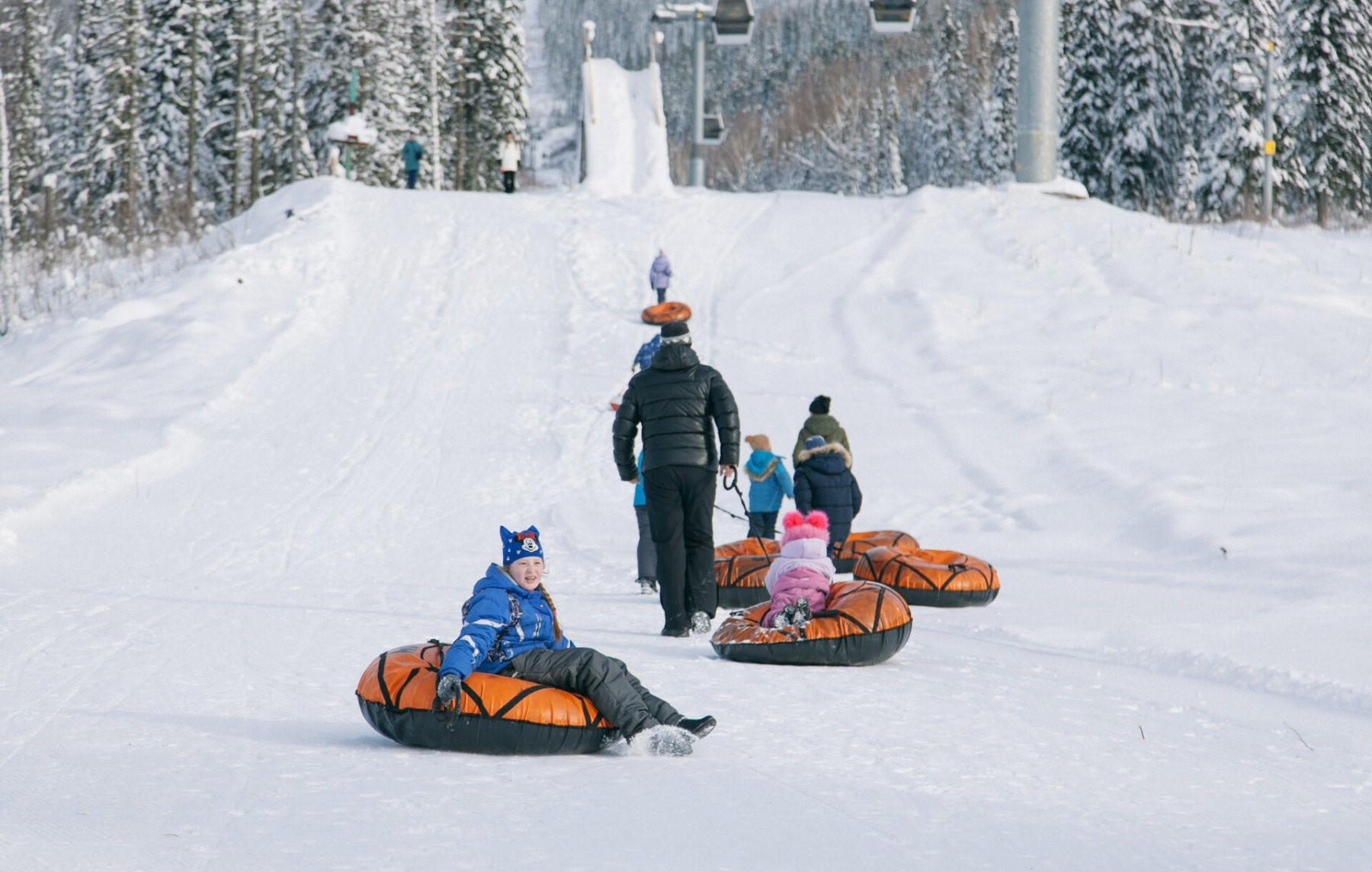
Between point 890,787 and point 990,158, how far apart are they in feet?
200

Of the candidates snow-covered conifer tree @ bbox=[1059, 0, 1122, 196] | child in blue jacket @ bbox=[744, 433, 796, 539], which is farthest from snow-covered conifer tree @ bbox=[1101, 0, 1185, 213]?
child in blue jacket @ bbox=[744, 433, 796, 539]

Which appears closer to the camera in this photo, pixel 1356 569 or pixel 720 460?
pixel 720 460

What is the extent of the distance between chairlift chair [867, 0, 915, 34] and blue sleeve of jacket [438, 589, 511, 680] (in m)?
19.5

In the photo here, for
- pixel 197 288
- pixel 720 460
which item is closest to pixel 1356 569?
pixel 720 460

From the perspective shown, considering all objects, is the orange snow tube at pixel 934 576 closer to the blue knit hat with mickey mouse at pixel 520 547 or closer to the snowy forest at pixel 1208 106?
the blue knit hat with mickey mouse at pixel 520 547

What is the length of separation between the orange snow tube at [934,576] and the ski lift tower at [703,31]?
19442 millimetres

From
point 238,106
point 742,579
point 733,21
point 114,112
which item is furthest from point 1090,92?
point 742,579

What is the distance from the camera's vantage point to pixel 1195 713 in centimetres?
575

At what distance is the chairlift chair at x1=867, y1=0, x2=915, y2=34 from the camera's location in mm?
22688

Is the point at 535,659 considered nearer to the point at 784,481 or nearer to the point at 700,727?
the point at 700,727

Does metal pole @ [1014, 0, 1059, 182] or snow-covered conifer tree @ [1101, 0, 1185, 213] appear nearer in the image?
metal pole @ [1014, 0, 1059, 182]

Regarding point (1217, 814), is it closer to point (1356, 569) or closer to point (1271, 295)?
point (1356, 569)

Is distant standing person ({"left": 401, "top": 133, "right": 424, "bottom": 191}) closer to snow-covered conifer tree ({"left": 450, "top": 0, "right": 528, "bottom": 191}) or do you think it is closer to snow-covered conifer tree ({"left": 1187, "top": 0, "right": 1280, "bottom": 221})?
snow-covered conifer tree ({"left": 450, "top": 0, "right": 528, "bottom": 191})

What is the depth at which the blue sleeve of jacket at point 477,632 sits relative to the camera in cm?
480
